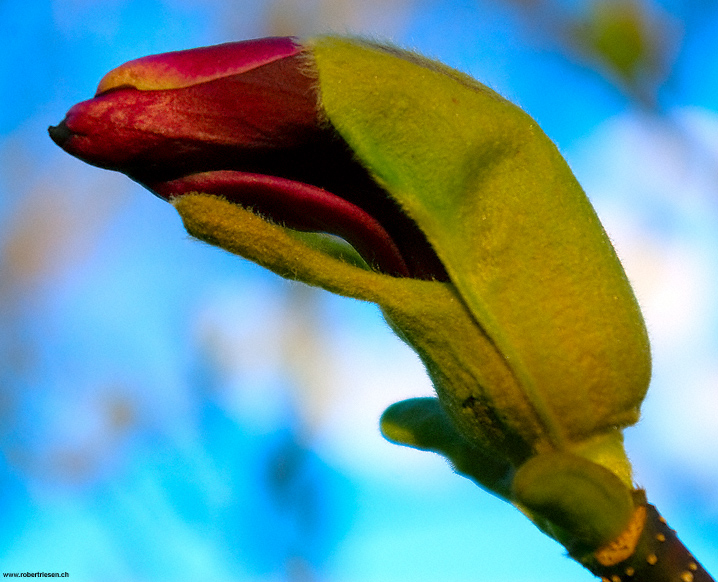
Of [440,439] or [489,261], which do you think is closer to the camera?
[489,261]

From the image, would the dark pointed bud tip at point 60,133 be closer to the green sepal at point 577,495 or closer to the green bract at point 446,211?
the green bract at point 446,211

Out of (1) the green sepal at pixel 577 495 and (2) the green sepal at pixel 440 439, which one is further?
(2) the green sepal at pixel 440 439

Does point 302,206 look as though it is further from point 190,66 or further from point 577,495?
point 577,495

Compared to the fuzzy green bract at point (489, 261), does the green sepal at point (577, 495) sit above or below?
below

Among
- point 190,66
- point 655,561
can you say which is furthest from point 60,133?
point 655,561

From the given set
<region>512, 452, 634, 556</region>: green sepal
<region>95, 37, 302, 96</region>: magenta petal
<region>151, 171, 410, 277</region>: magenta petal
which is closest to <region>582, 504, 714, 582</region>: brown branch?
<region>512, 452, 634, 556</region>: green sepal

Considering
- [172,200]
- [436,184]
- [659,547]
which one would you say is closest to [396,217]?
[436,184]

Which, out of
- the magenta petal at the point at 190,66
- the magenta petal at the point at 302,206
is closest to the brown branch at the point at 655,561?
the magenta petal at the point at 302,206
